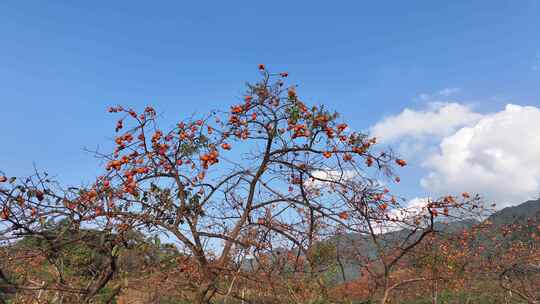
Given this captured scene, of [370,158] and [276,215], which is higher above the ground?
[370,158]

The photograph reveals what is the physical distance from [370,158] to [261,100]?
1.44m

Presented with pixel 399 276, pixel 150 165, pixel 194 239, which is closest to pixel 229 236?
pixel 194 239

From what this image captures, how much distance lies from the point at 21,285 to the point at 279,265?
310cm

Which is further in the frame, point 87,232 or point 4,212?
point 87,232

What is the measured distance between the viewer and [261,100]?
16.8 ft

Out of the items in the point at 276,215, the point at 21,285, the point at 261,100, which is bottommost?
the point at 21,285

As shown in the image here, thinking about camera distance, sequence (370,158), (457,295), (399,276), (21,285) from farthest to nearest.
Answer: (457,295) < (399,276) < (370,158) < (21,285)

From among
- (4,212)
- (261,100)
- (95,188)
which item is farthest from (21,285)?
(261,100)

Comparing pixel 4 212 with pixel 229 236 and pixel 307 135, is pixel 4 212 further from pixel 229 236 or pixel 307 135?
pixel 307 135

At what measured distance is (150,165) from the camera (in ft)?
15.7

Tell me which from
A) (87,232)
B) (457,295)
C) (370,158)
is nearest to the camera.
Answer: (87,232)

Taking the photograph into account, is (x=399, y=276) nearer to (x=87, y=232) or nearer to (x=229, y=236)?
(x=229, y=236)

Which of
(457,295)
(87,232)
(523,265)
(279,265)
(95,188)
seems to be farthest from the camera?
(457,295)

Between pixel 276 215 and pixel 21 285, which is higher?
pixel 276 215
